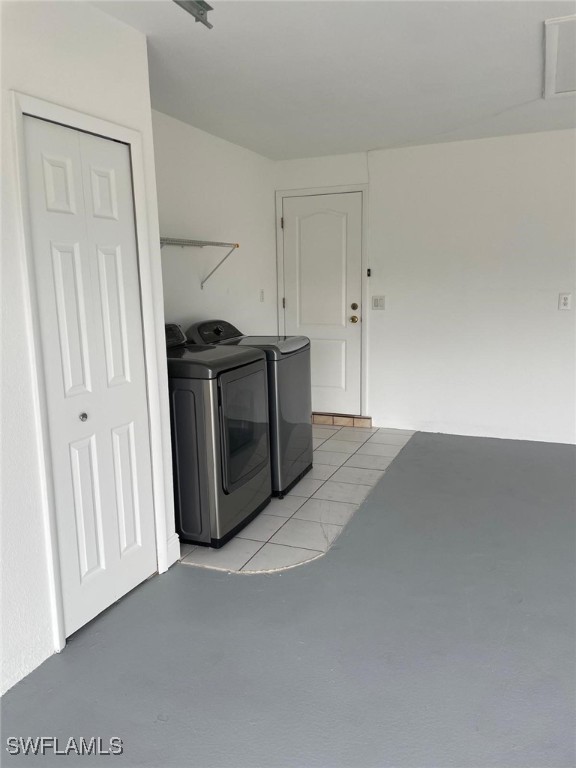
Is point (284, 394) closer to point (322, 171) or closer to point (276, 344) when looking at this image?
point (276, 344)

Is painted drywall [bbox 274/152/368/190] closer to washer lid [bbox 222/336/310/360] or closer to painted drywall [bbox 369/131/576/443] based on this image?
painted drywall [bbox 369/131/576/443]

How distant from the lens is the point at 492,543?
294 cm

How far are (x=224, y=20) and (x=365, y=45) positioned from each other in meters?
0.67

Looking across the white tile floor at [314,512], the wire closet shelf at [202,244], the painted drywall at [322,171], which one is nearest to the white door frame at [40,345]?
the white tile floor at [314,512]

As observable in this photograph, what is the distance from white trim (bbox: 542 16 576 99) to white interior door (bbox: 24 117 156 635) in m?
1.86

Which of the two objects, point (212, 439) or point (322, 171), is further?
point (322, 171)

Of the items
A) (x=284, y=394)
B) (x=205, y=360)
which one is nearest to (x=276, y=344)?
(x=284, y=394)

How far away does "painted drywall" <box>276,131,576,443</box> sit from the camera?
4.35m

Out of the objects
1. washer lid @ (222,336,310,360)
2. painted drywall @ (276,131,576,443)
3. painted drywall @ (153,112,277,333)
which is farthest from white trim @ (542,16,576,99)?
painted drywall @ (153,112,277,333)

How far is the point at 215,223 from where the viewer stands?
13.7ft

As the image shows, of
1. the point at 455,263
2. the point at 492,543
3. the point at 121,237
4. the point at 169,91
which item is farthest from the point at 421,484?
the point at 169,91

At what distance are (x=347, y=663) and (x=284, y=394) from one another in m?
1.75

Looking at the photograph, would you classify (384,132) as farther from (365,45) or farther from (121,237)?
(121,237)

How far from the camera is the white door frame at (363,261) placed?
492 centimetres
